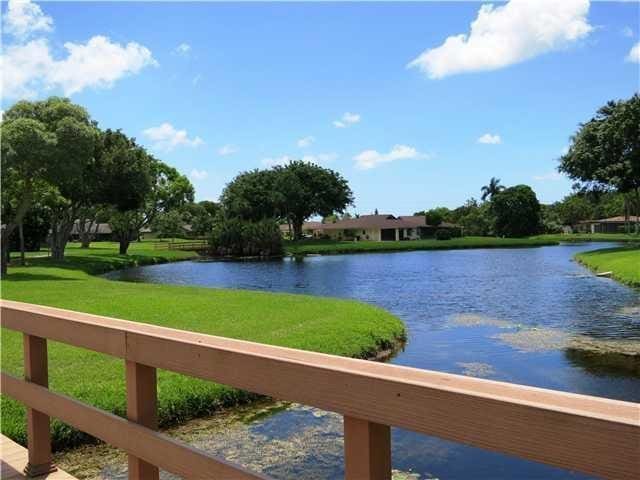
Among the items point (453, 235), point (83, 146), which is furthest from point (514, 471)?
point (453, 235)

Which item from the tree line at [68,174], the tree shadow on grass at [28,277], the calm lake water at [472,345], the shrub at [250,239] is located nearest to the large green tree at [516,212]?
the shrub at [250,239]

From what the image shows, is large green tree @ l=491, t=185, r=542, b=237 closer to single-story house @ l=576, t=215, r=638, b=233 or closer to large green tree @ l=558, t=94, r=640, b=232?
single-story house @ l=576, t=215, r=638, b=233

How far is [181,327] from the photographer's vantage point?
13.0 meters

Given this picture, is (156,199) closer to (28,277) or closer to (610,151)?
(28,277)

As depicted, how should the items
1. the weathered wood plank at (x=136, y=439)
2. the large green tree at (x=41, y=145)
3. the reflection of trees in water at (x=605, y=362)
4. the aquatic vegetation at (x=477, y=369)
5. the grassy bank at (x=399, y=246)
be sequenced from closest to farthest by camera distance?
the weathered wood plank at (x=136, y=439)
the aquatic vegetation at (x=477, y=369)
the reflection of trees in water at (x=605, y=362)
the large green tree at (x=41, y=145)
the grassy bank at (x=399, y=246)

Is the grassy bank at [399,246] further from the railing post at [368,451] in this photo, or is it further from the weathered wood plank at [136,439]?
the railing post at [368,451]

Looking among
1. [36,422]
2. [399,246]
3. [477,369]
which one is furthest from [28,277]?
[399,246]

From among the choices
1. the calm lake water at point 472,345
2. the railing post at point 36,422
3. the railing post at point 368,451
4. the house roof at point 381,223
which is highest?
the house roof at point 381,223

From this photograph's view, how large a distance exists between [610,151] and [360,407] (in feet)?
148

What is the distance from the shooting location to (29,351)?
343cm

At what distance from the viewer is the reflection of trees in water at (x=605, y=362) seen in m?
10.9

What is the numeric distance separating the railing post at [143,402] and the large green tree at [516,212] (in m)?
94.0

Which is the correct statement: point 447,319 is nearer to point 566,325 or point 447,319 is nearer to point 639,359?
point 566,325

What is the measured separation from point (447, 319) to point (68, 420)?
15308 millimetres
